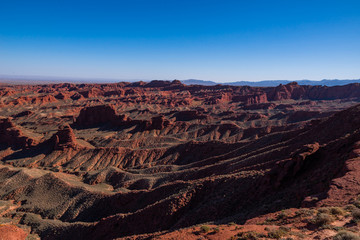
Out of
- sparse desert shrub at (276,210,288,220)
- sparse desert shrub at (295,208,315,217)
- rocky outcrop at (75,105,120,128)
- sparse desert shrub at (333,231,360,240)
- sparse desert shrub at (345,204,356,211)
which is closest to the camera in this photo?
sparse desert shrub at (333,231,360,240)

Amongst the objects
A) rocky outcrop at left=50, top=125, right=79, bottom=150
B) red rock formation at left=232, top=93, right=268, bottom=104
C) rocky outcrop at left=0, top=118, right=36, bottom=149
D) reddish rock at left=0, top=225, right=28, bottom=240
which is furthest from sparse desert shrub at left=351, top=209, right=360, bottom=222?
red rock formation at left=232, top=93, right=268, bottom=104

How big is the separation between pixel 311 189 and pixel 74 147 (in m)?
58.1

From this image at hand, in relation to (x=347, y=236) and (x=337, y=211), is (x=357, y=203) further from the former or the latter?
(x=347, y=236)

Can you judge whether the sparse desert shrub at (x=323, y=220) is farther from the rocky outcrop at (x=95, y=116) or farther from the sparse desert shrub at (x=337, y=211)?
the rocky outcrop at (x=95, y=116)

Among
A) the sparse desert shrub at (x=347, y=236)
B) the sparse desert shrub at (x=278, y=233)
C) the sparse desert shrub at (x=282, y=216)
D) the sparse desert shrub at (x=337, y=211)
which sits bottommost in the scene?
the sparse desert shrub at (x=282, y=216)

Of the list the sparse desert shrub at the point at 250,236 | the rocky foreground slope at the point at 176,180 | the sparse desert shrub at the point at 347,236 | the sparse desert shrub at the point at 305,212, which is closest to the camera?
the sparse desert shrub at the point at 347,236

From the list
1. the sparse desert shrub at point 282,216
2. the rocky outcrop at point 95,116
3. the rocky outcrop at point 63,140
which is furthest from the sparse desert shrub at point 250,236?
the rocky outcrop at point 95,116

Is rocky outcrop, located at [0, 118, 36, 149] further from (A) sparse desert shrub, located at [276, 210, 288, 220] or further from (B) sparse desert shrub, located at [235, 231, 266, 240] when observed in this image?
(A) sparse desert shrub, located at [276, 210, 288, 220]

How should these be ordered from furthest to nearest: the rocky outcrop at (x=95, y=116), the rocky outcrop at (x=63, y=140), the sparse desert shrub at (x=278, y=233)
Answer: the rocky outcrop at (x=95, y=116)
the rocky outcrop at (x=63, y=140)
the sparse desert shrub at (x=278, y=233)

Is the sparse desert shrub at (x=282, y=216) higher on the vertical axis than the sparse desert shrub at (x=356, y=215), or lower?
lower

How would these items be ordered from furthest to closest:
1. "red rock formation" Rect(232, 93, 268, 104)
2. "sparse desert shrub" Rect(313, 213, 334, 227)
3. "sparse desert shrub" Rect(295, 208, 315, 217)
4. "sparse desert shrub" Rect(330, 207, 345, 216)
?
"red rock formation" Rect(232, 93, 268, 104) < "sparse desert shrub" Rect(295, 208, 315, 217) < "sparse desert shrub" Rect(330, 207, 345, 216) < "sparse desert shrub" Rect(313, 213, 334, 227)

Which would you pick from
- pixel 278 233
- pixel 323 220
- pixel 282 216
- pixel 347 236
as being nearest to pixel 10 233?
pixel 278 233

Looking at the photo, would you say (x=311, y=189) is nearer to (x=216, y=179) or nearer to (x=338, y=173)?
(x=338, y=173)

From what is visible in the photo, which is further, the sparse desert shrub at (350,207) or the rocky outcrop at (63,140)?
the rocky outcrop at (63,140)
